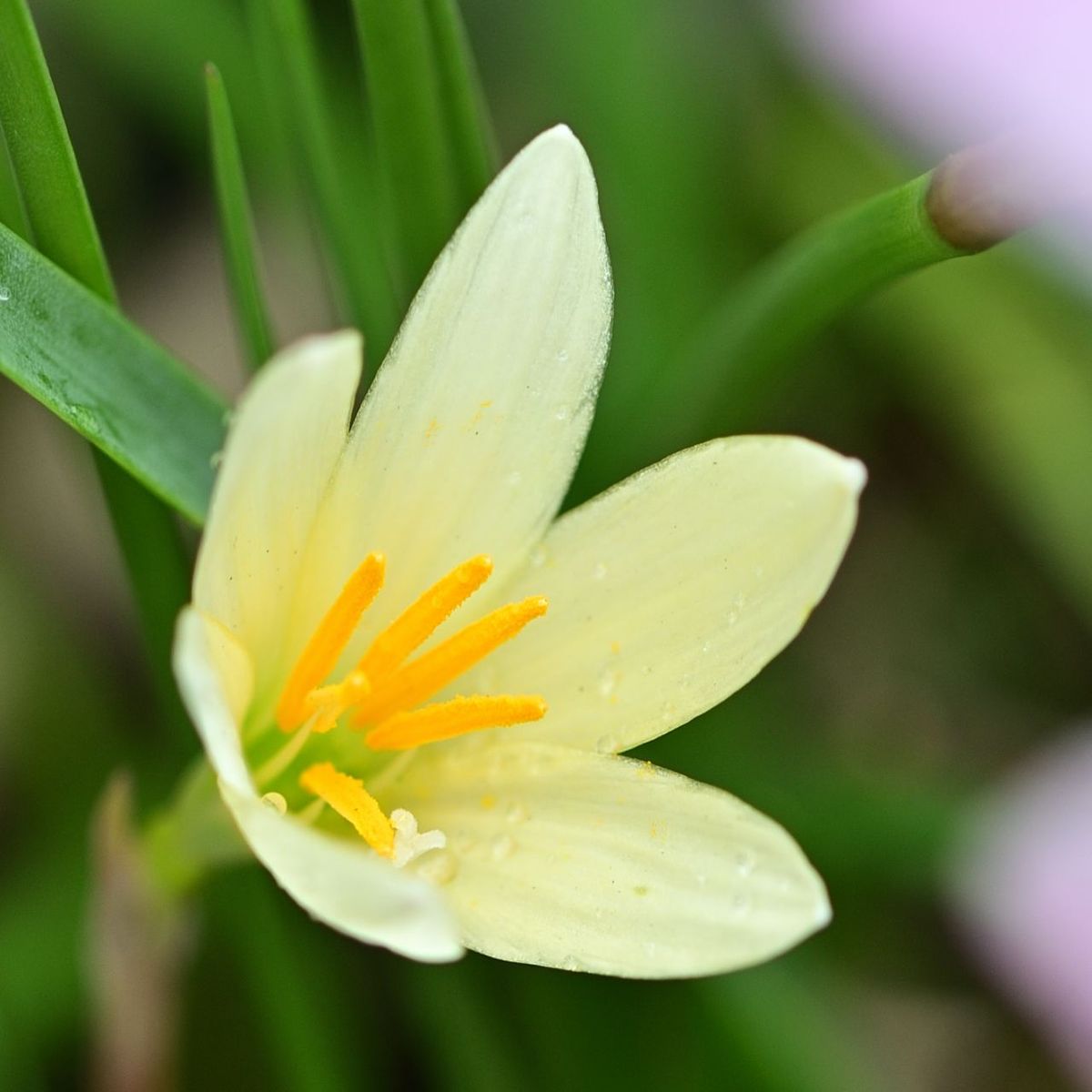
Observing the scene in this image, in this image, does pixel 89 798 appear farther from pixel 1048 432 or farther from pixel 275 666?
pixel 1048 432

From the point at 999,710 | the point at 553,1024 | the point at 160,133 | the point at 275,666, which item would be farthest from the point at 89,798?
the point at 999,710

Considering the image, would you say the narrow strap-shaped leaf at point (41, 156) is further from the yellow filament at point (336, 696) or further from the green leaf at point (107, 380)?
the yellow filament at point (336, 696)

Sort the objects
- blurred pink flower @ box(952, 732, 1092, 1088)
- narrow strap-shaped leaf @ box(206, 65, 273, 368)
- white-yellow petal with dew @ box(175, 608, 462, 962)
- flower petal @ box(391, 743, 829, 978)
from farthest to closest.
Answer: blurred pink flower @ box(952, 732, 1092, 1088)
narrow strap-shaped leaf @ box(206, 65, 273, 368)
flower petal @ box(391, 743, 829, 978)
white-yellow petal with dew @ box(175, 608, 462, 962)

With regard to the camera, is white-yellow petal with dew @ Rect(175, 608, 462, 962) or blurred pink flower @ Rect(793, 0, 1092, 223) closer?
white-yellow petal with dew @ Rect(175, 608, 462, 962)

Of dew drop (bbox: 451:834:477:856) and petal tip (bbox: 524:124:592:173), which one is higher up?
petal tip (bbox: 524:124:592:173)

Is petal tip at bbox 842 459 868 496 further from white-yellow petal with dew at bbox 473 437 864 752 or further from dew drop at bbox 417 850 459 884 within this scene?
dew drop at bbox 417 850 459 884

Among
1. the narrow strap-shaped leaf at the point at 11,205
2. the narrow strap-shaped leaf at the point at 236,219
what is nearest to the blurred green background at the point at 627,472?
the narrow strap-shaped leaf at the point at 236,219

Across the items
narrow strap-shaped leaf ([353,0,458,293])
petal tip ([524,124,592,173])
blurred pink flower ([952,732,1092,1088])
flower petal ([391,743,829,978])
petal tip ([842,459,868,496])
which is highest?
narrow strap-shaped leaf ([353,0,458,293])

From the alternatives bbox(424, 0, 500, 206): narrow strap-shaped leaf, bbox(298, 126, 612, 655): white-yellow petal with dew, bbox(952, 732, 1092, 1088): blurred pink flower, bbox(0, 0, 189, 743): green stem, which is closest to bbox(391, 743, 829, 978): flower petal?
bbox(298, 126, 612, 655): white-yellow petal with dew
